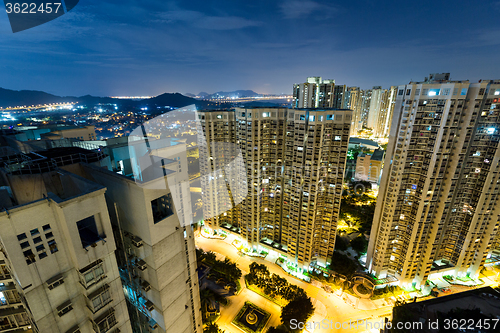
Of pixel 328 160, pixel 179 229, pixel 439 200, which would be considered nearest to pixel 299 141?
pixel 328 160

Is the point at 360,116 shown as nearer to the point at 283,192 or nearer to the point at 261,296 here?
the point at 283,192

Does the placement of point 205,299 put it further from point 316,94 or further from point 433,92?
point 316,94

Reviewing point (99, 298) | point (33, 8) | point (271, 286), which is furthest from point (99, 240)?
point (271, 286)

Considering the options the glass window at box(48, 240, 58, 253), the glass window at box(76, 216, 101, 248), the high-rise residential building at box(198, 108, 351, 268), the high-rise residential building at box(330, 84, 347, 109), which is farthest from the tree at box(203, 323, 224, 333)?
the high-rise residential building at box(330, 84, 347, 109)

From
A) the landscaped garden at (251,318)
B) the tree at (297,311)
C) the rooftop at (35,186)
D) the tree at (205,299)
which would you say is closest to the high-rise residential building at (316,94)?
the tree at (297,311)

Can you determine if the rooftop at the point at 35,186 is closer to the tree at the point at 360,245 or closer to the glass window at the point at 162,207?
the glass window at the point at 162,207

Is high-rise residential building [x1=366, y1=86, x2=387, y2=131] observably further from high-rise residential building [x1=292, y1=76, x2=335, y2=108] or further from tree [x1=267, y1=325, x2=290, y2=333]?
tree [x1=267, y1=325, x2=290, y2=333]
